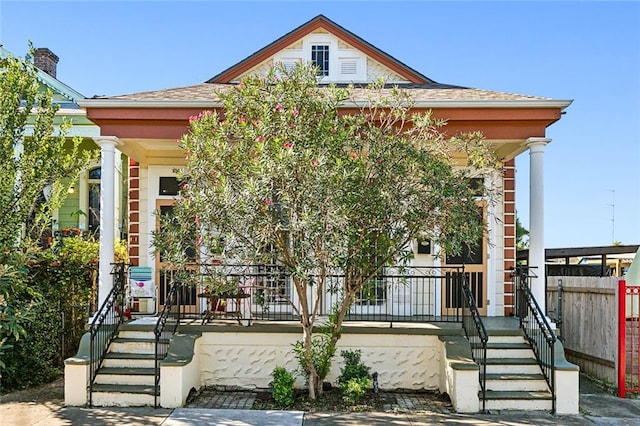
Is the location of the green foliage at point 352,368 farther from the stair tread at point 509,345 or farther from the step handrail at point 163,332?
the step handrail at point 163,332

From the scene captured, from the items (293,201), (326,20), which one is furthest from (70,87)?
(293,201)

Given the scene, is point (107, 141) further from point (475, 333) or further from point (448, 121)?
point (475, 333)

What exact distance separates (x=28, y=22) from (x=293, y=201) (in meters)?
7.38

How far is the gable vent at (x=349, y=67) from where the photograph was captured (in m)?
12.5

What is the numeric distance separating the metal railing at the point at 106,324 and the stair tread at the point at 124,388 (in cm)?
10

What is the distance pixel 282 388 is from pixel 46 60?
44.9 feet

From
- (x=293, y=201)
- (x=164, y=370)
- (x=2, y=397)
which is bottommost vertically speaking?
(x=2, y=397)

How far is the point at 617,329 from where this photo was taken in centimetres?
857

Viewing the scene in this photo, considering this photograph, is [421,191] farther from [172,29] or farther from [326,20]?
[172,29]

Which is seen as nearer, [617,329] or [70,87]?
[617,329]

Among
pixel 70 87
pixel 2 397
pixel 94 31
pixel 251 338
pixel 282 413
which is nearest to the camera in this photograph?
pixel 282 413

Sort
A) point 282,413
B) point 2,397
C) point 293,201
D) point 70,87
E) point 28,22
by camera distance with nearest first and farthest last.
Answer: point 293,201 < point 282,413 < point 2,397 < point 28,22 < point 70,87

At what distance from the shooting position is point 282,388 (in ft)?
25.4

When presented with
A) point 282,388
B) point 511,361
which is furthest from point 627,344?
point 282,388
